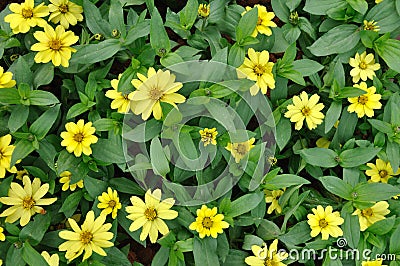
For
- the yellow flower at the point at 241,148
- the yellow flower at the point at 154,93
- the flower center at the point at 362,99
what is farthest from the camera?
the flower center at the point at 362,99

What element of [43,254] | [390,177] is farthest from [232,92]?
[43,254]

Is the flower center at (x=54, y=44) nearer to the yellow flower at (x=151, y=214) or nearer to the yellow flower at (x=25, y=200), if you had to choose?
the yellow flower at (x=25, y=200)

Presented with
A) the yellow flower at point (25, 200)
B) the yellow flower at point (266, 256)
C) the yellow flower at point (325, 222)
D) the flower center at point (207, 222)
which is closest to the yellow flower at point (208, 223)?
the flower center at point (207, 222)

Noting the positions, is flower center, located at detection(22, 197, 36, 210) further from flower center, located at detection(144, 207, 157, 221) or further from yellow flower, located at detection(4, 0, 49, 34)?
yellow flower, located at detection(4, 0, 49, 34)

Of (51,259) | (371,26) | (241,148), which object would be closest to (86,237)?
(51,259)

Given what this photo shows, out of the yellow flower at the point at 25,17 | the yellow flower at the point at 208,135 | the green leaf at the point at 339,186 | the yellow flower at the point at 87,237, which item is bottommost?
the green leaf at the point at 339,186

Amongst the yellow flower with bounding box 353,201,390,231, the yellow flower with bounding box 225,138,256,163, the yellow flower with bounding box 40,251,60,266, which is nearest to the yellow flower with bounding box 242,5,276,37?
the yellow flower with bounding box 225,138,256,163

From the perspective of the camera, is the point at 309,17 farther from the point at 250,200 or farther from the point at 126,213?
the point at 126,213
